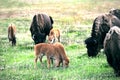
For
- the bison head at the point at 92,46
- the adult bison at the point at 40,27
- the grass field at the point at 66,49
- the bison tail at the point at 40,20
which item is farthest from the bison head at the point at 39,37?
the bison head at the point at 92,46

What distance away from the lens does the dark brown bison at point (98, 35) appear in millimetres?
19591

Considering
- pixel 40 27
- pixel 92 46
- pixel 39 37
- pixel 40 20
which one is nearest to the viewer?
pixel 92 46

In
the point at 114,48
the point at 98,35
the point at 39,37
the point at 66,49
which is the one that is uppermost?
the point at 114,48

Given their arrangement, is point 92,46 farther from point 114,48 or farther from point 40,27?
point 40,27

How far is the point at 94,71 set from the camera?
54.0ft

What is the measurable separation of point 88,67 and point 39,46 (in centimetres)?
228

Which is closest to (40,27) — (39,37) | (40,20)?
(40,20)

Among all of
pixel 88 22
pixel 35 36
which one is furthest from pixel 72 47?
pixel 88 22

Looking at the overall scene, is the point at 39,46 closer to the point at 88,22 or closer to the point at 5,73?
the point at 5,73

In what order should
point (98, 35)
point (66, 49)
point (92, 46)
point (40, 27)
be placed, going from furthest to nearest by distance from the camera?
point (40, 27) < point (66, 49) < point (98, 35) < point (92, 46)

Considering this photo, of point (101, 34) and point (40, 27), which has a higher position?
point (101, 34)

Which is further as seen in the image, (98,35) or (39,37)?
(39,37)

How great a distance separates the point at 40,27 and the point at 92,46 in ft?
16.6

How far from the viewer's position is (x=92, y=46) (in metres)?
19.6
